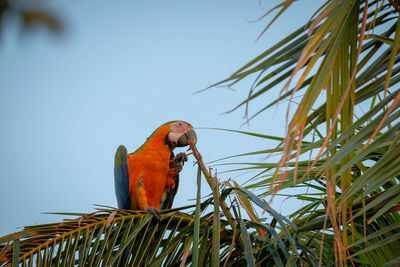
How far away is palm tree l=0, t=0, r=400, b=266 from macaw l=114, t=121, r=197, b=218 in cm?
125

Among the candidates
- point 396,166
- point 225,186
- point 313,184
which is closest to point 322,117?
point 396,166

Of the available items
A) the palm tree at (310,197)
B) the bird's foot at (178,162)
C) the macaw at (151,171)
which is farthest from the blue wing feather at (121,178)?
the palm tree at (310,197)

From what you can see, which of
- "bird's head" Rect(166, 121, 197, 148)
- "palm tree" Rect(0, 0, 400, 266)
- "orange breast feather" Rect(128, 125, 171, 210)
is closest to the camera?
"palm tree" Rect(0, 0, 400, 266)

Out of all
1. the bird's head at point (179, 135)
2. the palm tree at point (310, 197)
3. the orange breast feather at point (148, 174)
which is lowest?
the palm tree at point (310, 197)

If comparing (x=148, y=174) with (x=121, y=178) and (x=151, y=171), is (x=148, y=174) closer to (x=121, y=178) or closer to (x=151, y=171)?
(x=151, y=171)

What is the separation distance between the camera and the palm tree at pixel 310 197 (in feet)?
3.38

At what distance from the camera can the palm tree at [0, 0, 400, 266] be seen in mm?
1031

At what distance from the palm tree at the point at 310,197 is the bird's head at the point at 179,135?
4.56 feet

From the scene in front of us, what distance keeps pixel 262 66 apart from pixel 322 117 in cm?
27

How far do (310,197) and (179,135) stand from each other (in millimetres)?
1477

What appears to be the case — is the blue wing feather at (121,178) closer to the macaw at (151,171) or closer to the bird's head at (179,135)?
the macaw at (151,171)

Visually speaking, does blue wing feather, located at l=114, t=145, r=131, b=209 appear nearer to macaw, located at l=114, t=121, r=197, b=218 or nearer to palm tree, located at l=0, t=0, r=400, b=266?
macaw, located at l=114, t=121, r=197, b=218

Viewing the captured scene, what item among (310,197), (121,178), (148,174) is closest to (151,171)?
(148,174)

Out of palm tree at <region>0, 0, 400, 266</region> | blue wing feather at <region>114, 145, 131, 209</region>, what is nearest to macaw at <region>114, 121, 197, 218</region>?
blue wing feather at <region>114, 145, 131, 209</region>
